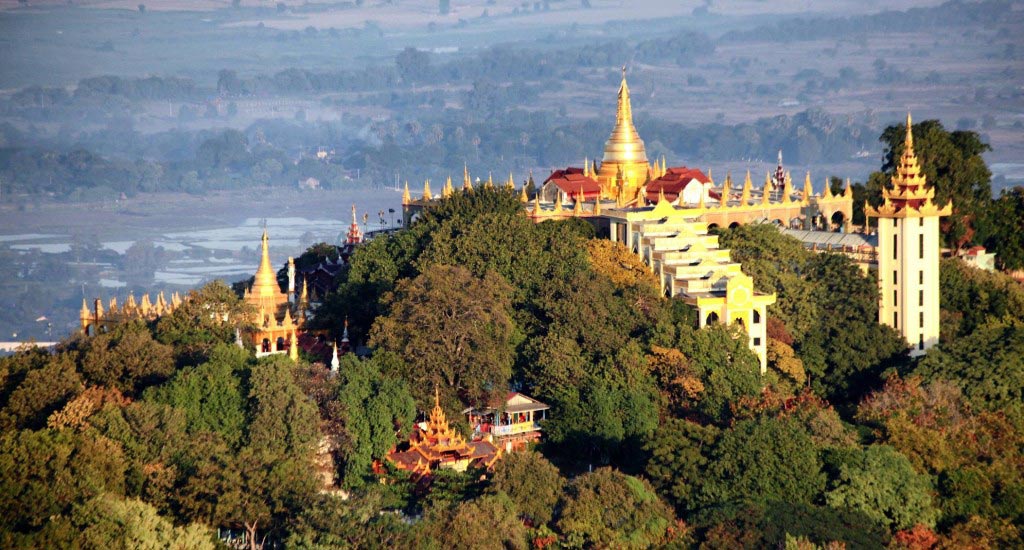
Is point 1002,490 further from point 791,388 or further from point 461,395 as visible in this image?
point 461,395

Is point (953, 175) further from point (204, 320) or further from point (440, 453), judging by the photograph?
point (440, 453)

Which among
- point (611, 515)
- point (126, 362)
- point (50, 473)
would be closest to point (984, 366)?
point (611, 515)

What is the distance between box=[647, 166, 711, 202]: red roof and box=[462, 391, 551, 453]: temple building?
1259cm

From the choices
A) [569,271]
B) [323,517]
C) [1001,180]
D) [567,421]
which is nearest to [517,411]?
[567,421]

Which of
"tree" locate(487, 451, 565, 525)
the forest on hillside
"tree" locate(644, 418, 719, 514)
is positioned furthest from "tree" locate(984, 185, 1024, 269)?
"tree" locate(487, 451, 565, 525)

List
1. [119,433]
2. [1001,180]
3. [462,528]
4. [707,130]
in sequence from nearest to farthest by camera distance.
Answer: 1. [462,528]
2. [119,433]
3. [1001,180]
4. [707,130]

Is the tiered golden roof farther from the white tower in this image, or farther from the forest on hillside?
the forest on hillside

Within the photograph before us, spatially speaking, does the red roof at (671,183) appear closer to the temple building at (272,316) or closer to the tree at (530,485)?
the temple building at (272,316)

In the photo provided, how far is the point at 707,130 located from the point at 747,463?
3355 inches

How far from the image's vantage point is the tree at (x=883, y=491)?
123 feet

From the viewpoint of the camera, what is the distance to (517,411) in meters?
41.5

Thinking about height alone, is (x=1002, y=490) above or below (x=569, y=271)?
below

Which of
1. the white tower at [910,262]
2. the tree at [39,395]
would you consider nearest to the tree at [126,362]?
the tree at [39,395]

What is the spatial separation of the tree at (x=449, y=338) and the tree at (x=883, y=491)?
22.2 feet
